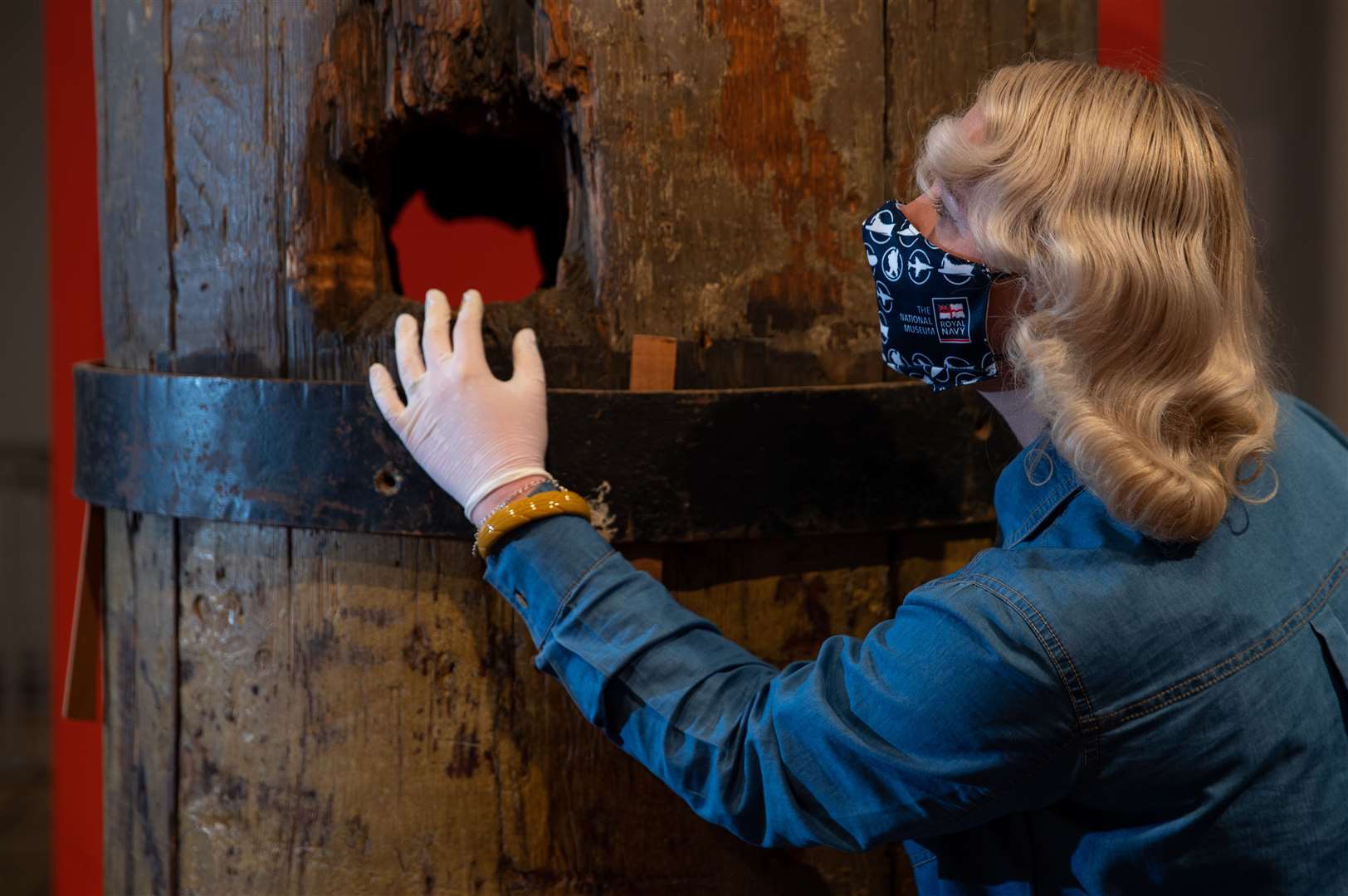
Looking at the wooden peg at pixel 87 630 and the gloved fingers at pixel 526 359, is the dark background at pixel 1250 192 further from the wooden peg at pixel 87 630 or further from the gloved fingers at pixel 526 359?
the wooden peg at pixel 87 630

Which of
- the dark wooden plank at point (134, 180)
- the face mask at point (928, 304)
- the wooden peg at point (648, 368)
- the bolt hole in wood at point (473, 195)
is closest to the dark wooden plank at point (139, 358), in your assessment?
the dark wooden plank at point (134, 180)

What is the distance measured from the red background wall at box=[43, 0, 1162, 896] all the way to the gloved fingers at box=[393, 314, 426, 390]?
1.41 meters

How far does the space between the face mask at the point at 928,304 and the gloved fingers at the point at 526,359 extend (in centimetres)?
38

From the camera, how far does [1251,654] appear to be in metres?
1.04

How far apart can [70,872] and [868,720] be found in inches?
109

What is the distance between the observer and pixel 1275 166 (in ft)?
8.25

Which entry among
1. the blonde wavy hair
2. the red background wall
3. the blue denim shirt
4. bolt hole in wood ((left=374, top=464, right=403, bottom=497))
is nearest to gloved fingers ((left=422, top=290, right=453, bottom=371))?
bolt hole in wood ((left=374, top=464, right=403, bottom=497))

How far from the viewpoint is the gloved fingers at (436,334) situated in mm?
1306

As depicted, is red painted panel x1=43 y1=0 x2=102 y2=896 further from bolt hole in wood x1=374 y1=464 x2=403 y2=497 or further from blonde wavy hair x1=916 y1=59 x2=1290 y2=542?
blonde wavy hair x1=916 y1=59 x2=1290 y2=542

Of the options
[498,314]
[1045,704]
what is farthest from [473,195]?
Answer: [1045,704]

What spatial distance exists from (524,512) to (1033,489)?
1.67 feet

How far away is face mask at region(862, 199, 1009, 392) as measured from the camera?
1159mm

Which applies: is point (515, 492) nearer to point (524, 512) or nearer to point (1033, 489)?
point (524, 512)

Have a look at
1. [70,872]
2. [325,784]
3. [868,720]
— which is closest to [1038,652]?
[868,720]
